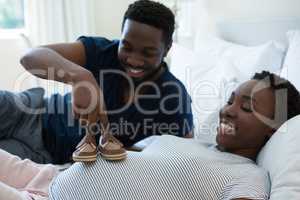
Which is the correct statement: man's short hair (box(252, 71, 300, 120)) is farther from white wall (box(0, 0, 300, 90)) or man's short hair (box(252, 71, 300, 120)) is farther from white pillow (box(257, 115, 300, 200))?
→ white wall (box(0, 0, 300, 90))

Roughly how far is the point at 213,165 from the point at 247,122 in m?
0.21

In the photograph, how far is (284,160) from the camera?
3.05 ft

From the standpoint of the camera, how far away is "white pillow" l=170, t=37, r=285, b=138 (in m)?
1.62

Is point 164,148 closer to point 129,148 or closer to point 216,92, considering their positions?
point 129,148

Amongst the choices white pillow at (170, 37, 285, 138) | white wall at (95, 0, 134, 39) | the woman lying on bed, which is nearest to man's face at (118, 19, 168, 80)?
the woman lying on bed

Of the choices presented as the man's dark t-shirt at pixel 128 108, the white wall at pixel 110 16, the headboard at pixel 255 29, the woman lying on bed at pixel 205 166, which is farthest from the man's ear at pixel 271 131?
the white wall at pixel 110 16

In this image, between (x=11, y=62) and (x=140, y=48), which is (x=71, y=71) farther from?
(x=11, y=62)

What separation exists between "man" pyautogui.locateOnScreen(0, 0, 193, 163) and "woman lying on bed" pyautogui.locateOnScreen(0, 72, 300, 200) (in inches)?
9.6

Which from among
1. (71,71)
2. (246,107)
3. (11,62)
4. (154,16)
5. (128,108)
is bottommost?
(11,62)

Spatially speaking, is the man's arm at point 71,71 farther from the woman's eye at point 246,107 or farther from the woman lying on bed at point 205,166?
the woman's eye at point 246,107

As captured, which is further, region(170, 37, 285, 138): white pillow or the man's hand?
Answer: region(170, 37, 285, 138): white pillow

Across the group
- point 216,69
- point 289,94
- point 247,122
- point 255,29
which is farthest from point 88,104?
point 255,29

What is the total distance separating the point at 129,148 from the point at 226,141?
1.21 ft

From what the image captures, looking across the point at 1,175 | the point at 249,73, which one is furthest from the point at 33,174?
the point at 249,73
